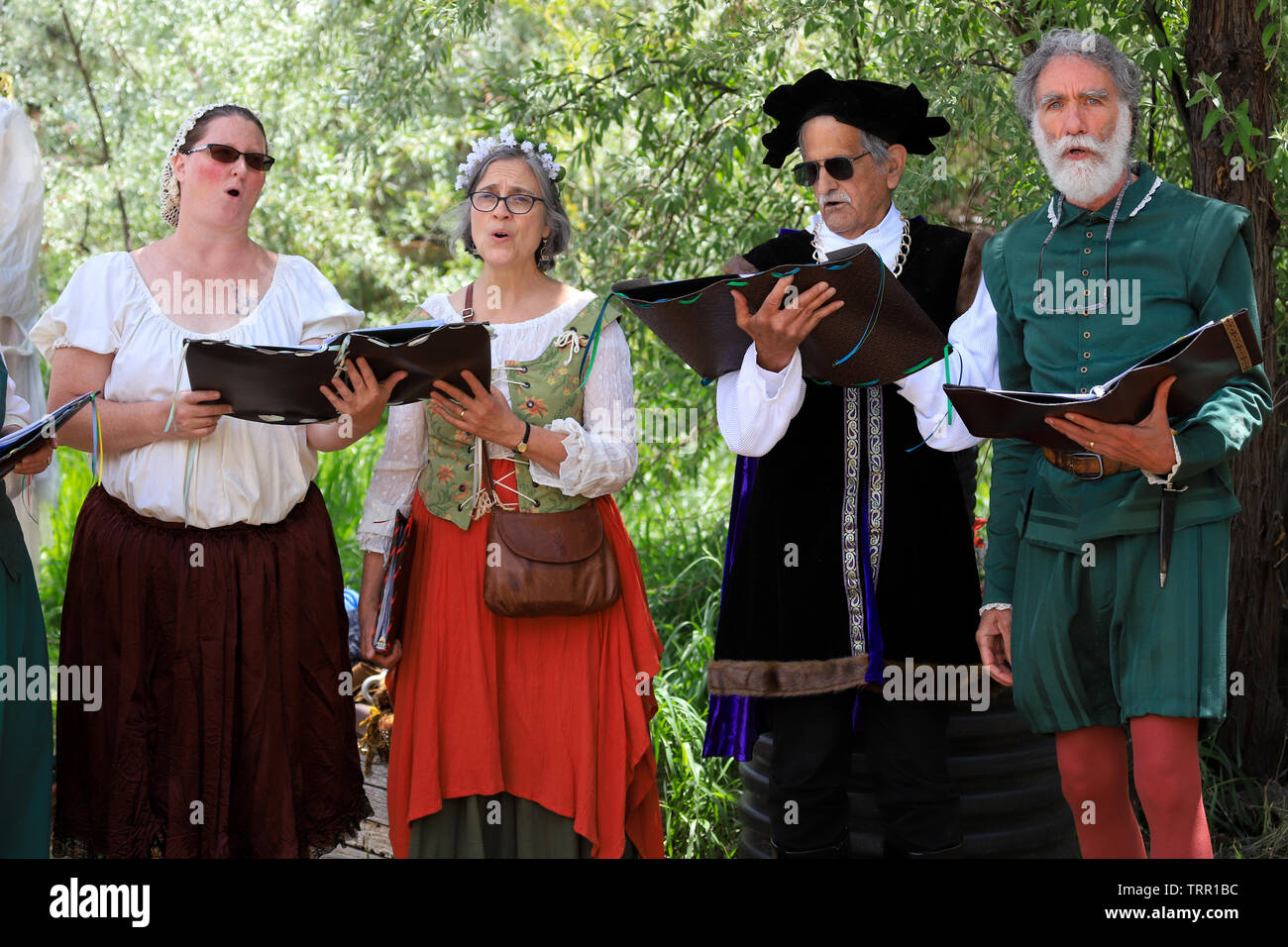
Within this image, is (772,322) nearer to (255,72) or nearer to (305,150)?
(255,72)

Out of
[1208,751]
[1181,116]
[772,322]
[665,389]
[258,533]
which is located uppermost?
[1181,116]

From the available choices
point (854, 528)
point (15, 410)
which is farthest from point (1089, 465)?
point (15, 410)

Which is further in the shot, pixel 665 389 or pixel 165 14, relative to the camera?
pixel 165 14

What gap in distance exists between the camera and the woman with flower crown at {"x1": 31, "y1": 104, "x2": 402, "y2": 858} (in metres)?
3.16

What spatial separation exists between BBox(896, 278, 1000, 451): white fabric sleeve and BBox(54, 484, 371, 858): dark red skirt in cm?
150

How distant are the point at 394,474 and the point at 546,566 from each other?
1.59ft

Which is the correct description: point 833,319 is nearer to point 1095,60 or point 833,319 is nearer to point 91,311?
point 1095,60

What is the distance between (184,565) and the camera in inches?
126

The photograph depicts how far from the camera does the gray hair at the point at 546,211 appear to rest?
3455 mm

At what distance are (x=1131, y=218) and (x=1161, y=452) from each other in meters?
0.55

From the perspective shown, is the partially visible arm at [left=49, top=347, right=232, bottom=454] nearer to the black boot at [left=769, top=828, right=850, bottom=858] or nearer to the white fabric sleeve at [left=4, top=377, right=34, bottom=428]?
the white fabric sleeve at [left=4, top=377, right=34, bottom=428]

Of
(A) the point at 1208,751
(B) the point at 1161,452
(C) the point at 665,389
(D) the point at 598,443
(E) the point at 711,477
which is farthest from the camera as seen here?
(E) the point at 711,477

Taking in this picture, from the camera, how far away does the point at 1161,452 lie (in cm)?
259

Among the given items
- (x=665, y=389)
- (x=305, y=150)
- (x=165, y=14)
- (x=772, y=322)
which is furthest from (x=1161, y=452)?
(x=165, y=14)
